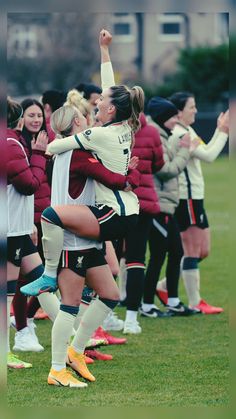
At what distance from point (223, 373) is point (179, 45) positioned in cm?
5541

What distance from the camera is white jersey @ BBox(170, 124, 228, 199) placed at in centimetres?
1041

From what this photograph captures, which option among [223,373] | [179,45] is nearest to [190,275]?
[223,373]

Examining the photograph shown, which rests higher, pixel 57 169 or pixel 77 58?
pixel 77 58

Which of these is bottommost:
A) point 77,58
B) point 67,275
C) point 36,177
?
point 67,275

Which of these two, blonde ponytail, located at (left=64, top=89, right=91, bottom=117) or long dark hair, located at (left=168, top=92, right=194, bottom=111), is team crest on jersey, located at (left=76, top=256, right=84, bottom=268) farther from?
long dark hair, located at (left=168, top=92, right=194, bottom=111)

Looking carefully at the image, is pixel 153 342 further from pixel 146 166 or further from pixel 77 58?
pixel 77 58

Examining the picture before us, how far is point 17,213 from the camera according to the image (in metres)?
7.80

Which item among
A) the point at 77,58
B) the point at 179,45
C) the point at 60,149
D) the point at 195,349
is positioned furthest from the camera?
the point at 179,45

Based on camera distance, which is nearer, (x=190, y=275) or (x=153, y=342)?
(x=153, y=342)

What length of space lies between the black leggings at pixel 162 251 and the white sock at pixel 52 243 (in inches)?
134

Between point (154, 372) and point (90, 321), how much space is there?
2.23ft

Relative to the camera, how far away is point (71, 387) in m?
6.95

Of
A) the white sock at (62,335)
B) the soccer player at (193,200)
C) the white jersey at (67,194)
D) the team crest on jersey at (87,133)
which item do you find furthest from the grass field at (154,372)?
the team crest on jersey at (87,133)

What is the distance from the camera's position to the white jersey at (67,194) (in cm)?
691
